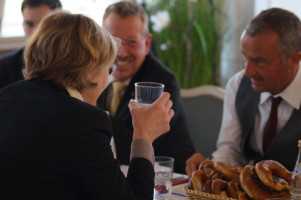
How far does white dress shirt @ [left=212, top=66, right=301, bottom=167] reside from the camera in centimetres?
254

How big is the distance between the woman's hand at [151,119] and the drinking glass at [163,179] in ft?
0.86

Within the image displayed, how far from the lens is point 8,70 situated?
9.61 ft

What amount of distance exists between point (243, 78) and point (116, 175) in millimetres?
1520

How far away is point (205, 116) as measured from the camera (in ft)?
9.77

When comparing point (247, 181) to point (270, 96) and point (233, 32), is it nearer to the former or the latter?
point (270, 96)

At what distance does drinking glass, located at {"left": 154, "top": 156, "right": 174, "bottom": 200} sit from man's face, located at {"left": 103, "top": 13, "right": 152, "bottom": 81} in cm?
110

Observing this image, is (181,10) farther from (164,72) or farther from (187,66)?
(164,72)

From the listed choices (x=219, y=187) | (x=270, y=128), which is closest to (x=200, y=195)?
(x=219, y=187)

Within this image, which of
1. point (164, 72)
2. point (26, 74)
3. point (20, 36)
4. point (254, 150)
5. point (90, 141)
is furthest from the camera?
point (20, 36)

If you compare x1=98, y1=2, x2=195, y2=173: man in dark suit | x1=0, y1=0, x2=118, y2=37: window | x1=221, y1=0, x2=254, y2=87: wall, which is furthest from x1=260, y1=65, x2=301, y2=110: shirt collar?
x1=0, y1=0, x2=118, y2=37: window

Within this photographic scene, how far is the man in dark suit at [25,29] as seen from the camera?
292 cm

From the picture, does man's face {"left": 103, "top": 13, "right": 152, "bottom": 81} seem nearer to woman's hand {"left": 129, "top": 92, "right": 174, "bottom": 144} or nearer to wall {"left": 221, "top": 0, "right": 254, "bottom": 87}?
woman's hand {"left": 129, "top": 92, "right": 174, "bottom": 144}

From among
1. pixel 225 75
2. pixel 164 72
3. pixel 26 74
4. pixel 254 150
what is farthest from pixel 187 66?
pixel 26 74

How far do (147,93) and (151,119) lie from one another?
0.12m
